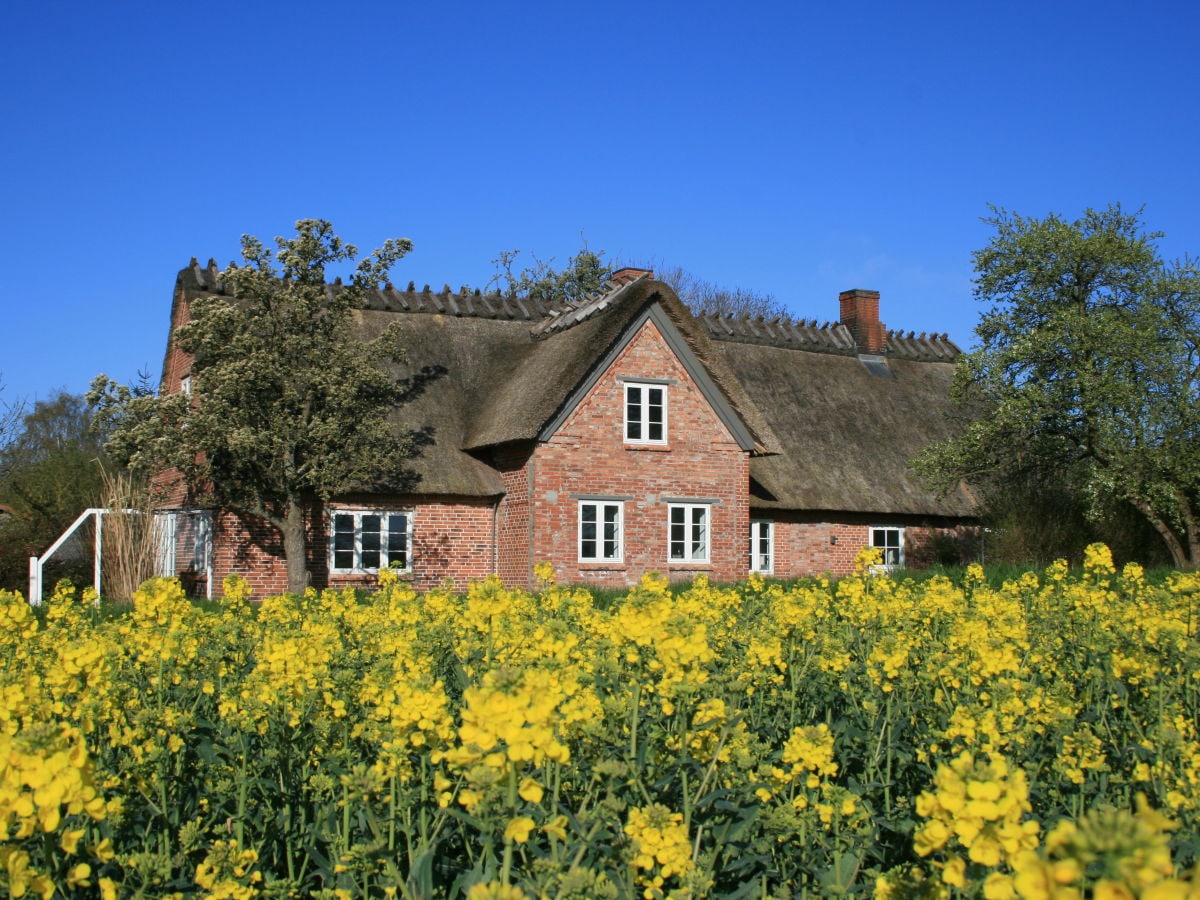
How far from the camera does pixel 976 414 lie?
3147 cm

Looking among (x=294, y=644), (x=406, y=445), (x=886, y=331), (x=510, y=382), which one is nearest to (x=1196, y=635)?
(x=294, y=644)

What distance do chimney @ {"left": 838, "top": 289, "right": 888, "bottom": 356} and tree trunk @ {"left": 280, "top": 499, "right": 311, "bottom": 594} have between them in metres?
17.8

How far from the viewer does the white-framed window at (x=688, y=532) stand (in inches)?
918

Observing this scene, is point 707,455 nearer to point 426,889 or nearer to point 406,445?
point 406,445

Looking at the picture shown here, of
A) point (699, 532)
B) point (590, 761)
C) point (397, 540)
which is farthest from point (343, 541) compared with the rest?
point (590, 761)

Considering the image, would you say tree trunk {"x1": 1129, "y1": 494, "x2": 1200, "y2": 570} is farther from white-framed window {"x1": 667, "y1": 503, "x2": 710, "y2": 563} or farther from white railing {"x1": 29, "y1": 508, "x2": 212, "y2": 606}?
white railing {"x1": 29, "y1": 508, "x2": 212, "y2": 606}

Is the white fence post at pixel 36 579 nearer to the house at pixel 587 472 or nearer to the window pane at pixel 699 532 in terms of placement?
the house at pixel 587 472

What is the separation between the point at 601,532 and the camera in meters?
22.6

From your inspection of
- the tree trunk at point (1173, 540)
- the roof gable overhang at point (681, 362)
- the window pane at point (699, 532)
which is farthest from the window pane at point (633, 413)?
the tree trunk at point (1173, 540)

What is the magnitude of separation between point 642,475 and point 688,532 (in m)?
1.48

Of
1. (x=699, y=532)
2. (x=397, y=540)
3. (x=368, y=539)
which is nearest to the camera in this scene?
(x=368, y=539)

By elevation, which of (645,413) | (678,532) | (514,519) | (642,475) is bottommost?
Result: (678,532)

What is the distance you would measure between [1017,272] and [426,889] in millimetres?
25459

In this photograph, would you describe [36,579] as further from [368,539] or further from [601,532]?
[601,532]
